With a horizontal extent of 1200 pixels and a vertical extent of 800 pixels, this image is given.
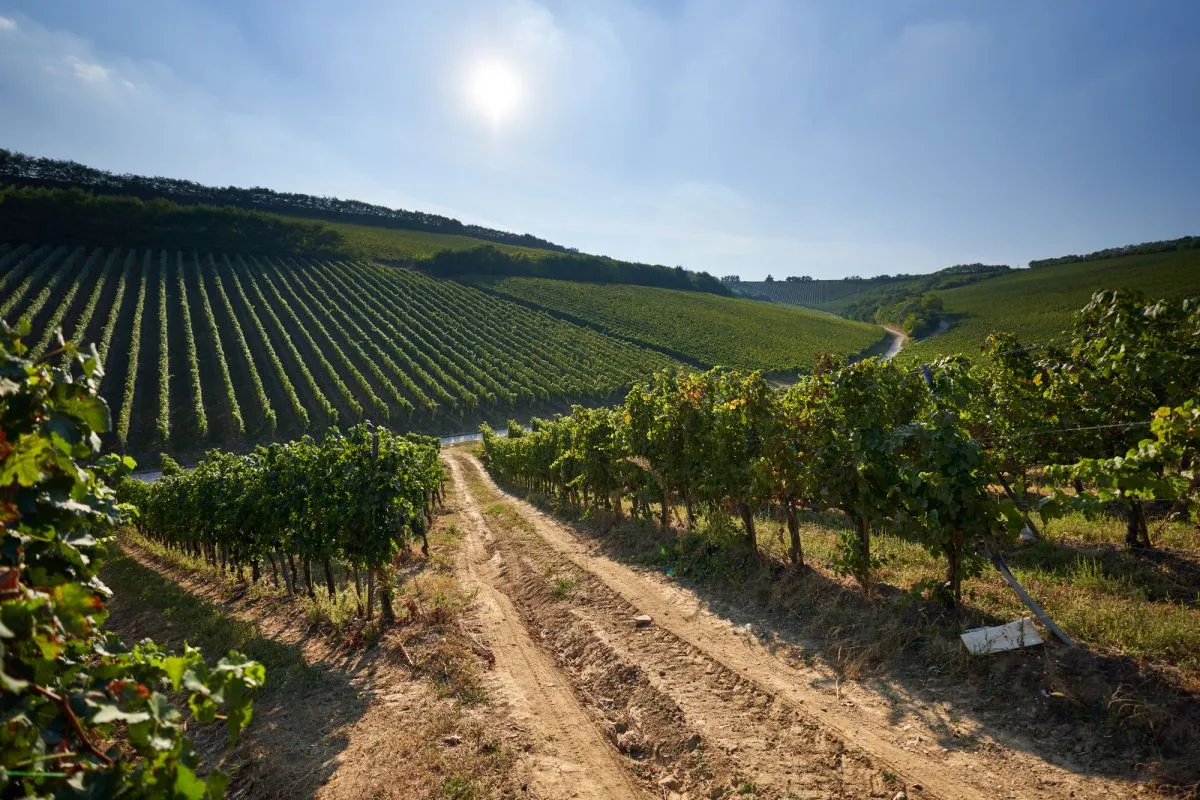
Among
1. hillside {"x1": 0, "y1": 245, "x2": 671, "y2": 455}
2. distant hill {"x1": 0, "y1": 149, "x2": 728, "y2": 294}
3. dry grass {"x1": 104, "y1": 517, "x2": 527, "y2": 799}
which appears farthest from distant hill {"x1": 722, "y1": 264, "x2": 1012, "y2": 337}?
dry grass {"x1": 104, "y1": 517, "x2": 527, "y2": 799}

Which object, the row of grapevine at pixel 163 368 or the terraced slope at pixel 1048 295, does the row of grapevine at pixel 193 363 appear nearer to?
the row of grapevine at pixel 163 368

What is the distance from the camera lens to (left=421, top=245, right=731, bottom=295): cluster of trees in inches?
4350

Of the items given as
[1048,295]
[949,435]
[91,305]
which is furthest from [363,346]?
[1048,295]

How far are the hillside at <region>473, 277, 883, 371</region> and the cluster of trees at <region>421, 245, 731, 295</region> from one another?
674cm

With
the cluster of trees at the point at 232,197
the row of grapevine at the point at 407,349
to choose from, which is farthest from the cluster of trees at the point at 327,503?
the cluster of trees at the point at 232,197

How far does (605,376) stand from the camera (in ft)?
214

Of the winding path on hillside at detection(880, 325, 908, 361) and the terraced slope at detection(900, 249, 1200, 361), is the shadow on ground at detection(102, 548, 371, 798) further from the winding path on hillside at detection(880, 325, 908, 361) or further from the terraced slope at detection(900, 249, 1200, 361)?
the winding path on hillside at detection(880, 325, 908, 361)

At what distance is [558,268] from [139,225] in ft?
245

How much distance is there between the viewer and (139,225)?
84750 millimetres

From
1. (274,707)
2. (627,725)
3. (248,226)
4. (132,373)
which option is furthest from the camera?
(248,226)

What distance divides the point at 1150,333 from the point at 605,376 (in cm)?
5744

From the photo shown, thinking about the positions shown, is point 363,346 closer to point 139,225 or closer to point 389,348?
point 389,348

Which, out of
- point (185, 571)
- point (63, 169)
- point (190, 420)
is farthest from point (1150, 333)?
point (63, 169)

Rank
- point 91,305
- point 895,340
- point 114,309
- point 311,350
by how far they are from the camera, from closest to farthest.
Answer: point 91,305, point 114,309, point 311,350, point 895,340
